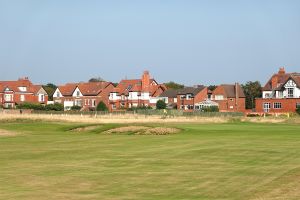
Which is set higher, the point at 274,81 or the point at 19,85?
the point at 19,85

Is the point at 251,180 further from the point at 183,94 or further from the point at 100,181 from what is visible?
the point at 183,94

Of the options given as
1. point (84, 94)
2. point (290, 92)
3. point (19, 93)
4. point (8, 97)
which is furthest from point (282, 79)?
point (8, 97)

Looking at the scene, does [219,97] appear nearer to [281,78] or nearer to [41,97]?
[281,78]

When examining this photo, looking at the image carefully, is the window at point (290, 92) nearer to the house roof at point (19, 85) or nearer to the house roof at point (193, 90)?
the house roof at point (193, 90)

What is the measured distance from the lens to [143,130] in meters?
58.1

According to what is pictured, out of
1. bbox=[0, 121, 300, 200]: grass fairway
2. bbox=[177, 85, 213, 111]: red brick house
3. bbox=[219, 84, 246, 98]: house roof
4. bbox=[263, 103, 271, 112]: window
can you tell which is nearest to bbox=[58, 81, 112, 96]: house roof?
bbox=[177, 85, 213, 111]: red brick house

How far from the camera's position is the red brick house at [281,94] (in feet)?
417

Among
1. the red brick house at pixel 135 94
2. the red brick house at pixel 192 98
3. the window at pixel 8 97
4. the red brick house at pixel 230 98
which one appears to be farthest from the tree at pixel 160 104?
the window at pixel 8 97

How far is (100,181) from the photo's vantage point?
71.7 feet

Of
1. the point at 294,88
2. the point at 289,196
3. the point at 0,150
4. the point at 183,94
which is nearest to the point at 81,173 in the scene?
the point at 289,196

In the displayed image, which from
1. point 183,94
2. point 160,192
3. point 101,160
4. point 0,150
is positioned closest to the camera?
point 160,192

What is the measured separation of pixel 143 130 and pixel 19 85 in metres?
113

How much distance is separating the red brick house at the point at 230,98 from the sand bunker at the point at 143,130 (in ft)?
296

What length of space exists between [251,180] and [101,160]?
9.95 metres
